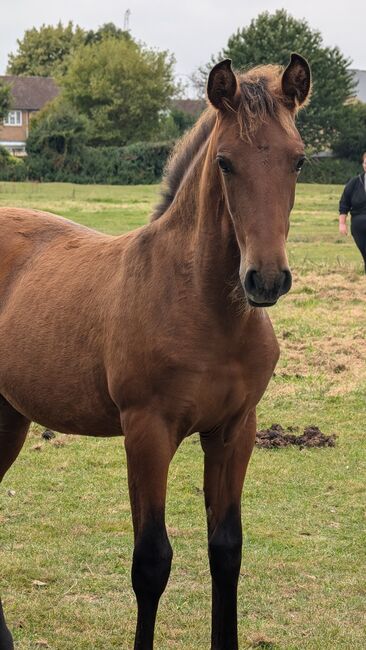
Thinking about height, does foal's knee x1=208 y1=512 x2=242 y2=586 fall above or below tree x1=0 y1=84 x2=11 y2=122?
below

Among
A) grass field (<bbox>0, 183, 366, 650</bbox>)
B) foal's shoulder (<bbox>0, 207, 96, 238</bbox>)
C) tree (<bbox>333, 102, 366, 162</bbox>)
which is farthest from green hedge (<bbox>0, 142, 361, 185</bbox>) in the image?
foal's shoulder (<bbox>0, 207, 96, 238</bbox>)

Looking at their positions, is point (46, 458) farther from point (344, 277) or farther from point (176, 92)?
point (176, 92)

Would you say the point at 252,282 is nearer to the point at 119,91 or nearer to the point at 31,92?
the point at 119,91

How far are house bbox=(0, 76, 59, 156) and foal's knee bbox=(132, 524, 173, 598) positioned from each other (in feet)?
252

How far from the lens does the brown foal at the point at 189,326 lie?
3.26 meters

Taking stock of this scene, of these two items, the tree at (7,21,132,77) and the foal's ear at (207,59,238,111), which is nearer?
the foal's ear at (207,59,238,111)

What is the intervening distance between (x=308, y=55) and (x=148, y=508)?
5530 centimetres

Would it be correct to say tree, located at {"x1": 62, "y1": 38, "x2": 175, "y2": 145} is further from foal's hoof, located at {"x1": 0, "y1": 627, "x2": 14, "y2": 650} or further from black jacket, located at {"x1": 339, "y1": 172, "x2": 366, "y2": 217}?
foal's hoof, located at {"x1": 0, "y1": 627, "x2": 14, "y2": 650}

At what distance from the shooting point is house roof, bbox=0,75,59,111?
7988 cm

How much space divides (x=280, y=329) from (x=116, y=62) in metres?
57.4

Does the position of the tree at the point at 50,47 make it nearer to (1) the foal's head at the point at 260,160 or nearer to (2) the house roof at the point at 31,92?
(2) the house roof at the point at 31,92

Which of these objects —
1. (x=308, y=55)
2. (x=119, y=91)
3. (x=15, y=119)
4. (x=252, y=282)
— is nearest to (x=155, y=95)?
(x=119, y=91)

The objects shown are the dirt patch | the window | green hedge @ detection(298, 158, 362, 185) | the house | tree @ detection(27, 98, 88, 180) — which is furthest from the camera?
the window

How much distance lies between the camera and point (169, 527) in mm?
5566
